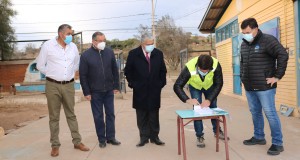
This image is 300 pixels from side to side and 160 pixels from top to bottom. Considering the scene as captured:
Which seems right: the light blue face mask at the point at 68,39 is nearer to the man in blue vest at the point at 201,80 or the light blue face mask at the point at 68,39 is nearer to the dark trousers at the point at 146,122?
the dark trousers at the point at 146,122

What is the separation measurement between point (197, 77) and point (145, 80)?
36.9 inches

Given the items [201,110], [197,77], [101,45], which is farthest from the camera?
[101,45]

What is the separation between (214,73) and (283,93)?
14.9 ft

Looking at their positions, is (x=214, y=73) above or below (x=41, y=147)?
above

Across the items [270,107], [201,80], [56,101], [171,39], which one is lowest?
[270,107]

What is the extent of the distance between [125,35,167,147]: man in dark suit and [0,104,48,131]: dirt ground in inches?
166

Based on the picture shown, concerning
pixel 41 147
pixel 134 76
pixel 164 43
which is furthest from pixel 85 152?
pixel 164 43

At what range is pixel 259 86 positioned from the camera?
5.35 metres

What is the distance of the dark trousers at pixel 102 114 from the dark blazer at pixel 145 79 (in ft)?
1.58

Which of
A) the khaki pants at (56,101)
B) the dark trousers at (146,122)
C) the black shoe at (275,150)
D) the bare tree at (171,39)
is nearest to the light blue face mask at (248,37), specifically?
the black shoe at (275,150)

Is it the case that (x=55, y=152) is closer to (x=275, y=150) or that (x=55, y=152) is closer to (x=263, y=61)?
(x=275, y=150)

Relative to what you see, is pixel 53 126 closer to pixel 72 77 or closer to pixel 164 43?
pixel 72 77

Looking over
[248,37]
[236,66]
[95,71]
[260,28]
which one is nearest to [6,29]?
[236,66]

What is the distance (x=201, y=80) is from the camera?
18.2 feet
